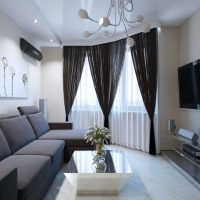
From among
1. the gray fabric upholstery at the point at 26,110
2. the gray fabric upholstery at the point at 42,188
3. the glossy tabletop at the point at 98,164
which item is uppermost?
the gray fabric upholstery at the point at 26,110

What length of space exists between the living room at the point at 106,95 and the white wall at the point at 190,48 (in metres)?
0.02

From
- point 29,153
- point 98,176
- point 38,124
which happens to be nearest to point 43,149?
point 29,153

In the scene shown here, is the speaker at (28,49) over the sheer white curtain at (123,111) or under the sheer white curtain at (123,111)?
over

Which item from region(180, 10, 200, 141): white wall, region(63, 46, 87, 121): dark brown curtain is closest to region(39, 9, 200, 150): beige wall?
region(180, 10, 200, 141): white wall

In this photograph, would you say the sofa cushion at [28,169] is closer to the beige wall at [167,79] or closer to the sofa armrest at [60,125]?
the sofa armrest at [60,125]

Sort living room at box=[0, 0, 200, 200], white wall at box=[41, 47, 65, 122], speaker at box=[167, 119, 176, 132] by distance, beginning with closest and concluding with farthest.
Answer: living room at box=[0, 0, 200, 200]
speaker at box=[167, 119, 176, 132]
white wall at box=[41, 47, 65, 122]

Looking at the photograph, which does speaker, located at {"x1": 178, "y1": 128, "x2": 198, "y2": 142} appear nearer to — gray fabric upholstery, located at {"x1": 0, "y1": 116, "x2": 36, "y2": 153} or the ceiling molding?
the ceiling molding

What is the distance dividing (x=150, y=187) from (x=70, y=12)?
309 centimetres

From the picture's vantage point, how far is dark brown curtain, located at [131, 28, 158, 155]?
4398 mm

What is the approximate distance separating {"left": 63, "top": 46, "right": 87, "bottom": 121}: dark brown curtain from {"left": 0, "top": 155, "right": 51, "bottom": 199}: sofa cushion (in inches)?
121

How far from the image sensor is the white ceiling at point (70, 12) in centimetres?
344

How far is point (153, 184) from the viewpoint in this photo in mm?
2934

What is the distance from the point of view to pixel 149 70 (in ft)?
14.5

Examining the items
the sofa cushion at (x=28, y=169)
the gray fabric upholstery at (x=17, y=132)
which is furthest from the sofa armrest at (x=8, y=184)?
the gray fabric upholstery at (x=17, y=132)
